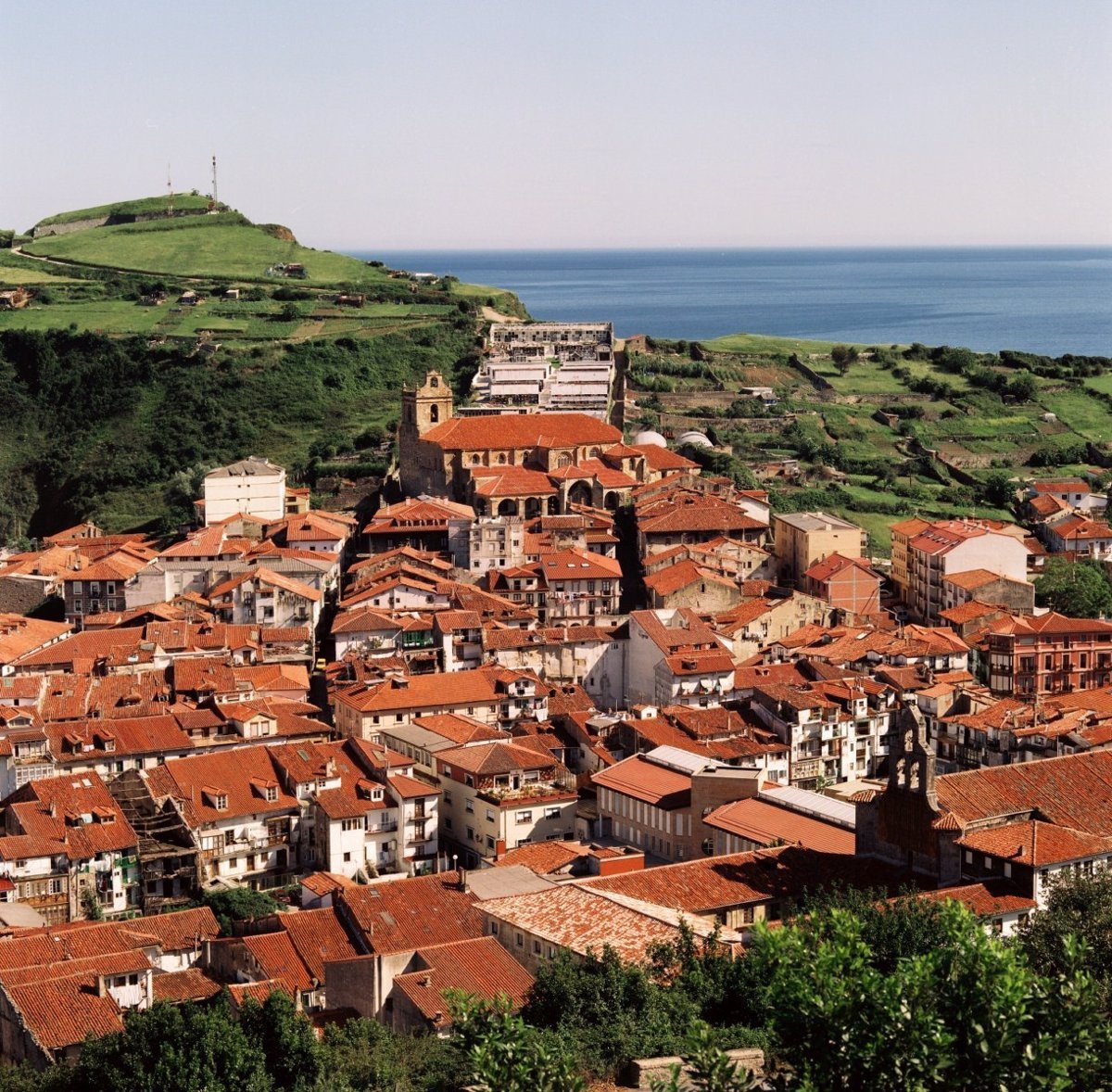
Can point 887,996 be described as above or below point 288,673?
above

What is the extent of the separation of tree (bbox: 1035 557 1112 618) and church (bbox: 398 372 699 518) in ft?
39.1

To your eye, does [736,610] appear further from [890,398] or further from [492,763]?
[890,398]

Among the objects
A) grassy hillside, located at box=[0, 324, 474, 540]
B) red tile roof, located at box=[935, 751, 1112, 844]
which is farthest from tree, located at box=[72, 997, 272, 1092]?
grassy hillside, located at box=[0, 324, 474, 540]

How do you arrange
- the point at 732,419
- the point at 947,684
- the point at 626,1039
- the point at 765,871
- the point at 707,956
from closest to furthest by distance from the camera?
the point at 626,1039
the point at 707,956
the point at 765,871
the point at 947,684
the point at 732,419

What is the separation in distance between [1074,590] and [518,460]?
17.5 meters

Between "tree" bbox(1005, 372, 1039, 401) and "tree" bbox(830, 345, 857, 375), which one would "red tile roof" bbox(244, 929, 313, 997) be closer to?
"tree" bbox(1005, 372, 1039, 401)

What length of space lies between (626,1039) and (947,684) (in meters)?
23.1

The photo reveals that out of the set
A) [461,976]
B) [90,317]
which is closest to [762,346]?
[90,317]

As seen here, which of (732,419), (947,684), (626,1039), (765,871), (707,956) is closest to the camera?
(626,1039)

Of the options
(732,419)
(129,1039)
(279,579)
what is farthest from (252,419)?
(129,1039)

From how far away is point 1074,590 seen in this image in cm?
5044

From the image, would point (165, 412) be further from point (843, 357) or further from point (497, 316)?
point (843, 357)

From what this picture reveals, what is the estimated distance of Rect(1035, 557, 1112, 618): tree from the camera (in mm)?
49812

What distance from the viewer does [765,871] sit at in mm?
27891
